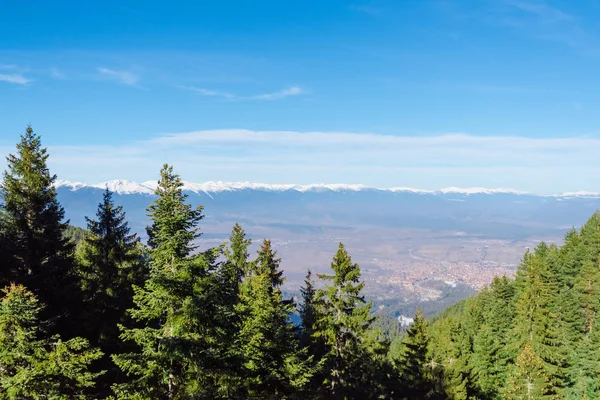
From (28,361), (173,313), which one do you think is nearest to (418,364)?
(173,313)

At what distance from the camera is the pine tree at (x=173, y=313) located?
13695mm

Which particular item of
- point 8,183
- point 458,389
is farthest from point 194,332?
point 458,389

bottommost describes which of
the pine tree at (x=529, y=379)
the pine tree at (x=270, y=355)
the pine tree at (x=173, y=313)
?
the pine tree at (x=529, y=379)

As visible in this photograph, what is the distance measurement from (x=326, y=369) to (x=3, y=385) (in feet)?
68.1

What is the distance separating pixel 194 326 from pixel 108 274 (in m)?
16.2

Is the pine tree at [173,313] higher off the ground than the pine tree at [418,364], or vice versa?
the pine tree at [173,313]

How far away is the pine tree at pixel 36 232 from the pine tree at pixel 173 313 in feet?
44.2

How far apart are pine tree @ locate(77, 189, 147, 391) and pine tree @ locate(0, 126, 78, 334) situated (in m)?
1.17

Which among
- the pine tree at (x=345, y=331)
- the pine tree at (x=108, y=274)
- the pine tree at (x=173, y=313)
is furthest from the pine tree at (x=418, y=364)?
the pine tree at (x=173, y=313)

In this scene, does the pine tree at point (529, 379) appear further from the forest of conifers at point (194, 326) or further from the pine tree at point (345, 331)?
the pine tree at point (345, 331)

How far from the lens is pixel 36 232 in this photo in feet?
85.8

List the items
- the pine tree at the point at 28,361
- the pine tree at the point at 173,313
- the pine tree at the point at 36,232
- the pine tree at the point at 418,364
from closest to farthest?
the pine tree at the point at 28,361, the pine tree at the point at 173,313, the pine tree at the point at 36,232, the pine tree at the point at 418,364

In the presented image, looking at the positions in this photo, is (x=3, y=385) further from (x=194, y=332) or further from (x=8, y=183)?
(x=8, y=183)

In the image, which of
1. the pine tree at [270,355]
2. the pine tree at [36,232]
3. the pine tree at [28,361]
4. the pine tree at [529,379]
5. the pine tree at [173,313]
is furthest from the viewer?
the pine tree at [529,379]
